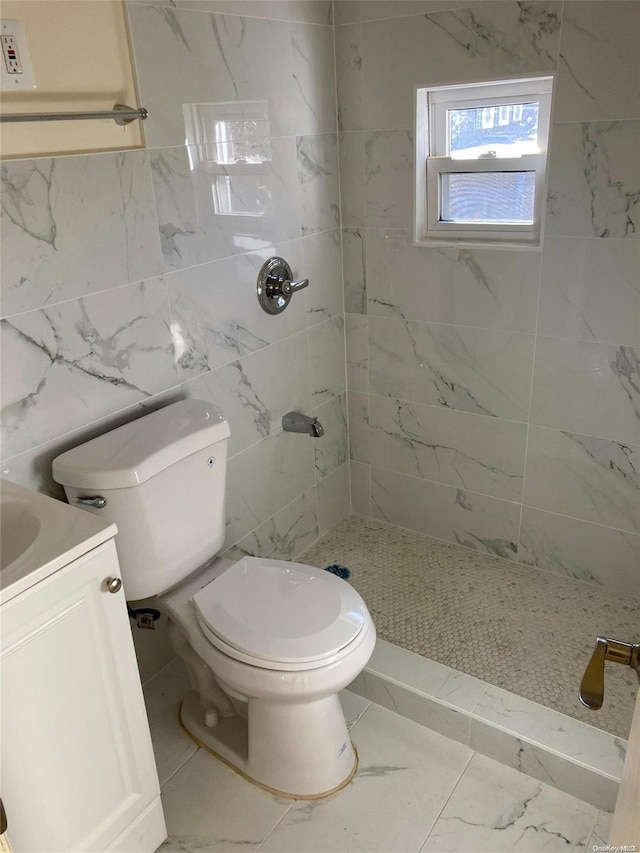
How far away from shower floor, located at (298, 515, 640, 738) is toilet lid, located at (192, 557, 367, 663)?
1.63 ft

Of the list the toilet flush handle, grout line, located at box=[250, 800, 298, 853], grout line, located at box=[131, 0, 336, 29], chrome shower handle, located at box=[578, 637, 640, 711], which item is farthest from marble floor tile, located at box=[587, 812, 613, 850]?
grout line, located at box=[131, 0, 336, 29]

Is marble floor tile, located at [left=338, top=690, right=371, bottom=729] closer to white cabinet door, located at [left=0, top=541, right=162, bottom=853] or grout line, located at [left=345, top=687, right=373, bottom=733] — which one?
grout line, located at [left=345, top=687, right=373, bottom=733]

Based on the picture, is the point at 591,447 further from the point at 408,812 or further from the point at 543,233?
the point at 408,812

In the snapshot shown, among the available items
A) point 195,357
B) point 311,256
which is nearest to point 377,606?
point 195,357

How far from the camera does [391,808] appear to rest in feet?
5.44

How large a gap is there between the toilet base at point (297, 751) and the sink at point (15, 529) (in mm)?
670

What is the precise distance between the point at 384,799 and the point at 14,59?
182cm

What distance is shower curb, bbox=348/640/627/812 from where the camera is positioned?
5.36 ft

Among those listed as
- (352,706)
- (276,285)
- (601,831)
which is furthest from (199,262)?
(601,831)

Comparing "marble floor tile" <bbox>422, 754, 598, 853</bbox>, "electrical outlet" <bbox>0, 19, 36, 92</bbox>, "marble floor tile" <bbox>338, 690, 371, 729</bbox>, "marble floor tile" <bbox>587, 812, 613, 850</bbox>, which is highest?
"electrical outlet" <bbox>0, 19, 36, 92</bbox>

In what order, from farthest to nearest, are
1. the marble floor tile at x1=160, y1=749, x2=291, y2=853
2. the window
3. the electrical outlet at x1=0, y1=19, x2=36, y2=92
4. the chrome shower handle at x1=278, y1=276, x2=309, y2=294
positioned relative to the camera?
the chrome shower handle at x1=278, y1=276, x2=309, y2=294, the window, the marble floor tile at x1=160, y1=749, x2=291, y2=853, the electrical outlet at x1=0, y1=19, x2=36, y2=92

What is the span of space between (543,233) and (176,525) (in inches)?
51.0

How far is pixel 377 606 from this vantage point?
2.21 meters

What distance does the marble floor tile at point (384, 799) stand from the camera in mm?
1588
